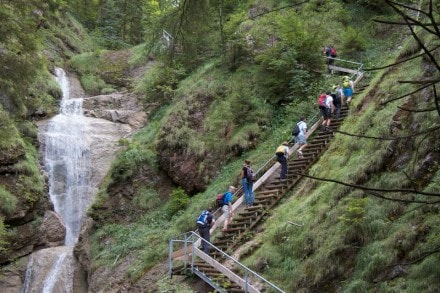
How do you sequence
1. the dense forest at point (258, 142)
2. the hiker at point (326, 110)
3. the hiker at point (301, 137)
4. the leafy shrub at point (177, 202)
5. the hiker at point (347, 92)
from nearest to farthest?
the dense forest at point (258, 142), the hiker at point (301, 137), the hiker at point (326, 110), the hiker at point (347, 92), the leafy shrub at point (177, 202)

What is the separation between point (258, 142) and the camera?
18750mm

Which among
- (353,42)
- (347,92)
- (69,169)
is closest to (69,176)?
(69,169)

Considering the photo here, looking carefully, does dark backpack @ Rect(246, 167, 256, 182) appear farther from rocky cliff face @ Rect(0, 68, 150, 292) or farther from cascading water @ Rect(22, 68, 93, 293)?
cascading water @ Rect(22, 68, 93, 293)

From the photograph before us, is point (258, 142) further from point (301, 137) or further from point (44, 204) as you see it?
point (44, 204)

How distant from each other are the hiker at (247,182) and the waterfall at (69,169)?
1162 centimetres

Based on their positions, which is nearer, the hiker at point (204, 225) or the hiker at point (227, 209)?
the hiker at point (204, 225)

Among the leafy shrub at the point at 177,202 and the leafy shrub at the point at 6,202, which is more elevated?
the leafy shrub at the point at 6,202

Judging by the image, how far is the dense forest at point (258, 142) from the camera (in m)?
8.35

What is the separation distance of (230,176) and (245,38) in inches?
301

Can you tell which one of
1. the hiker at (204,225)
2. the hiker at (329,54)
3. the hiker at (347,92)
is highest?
the hiker at (329,54)

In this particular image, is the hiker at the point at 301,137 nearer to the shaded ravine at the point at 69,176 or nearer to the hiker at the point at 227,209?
the hiker at the point at 227,209

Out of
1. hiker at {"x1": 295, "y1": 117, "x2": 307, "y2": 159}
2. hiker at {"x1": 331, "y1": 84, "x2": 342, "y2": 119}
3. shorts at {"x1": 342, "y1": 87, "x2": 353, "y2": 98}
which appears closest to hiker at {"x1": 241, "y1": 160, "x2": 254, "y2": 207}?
hiker at {"x1": 295, "y1": 117, "x2": 307, "y2": 159}

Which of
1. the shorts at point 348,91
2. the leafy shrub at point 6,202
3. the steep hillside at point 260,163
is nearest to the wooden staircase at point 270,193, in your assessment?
the steep hillside at point 260,163

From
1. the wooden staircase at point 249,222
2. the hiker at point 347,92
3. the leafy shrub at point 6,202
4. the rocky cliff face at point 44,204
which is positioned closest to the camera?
the wooden staircase at point 249,222
